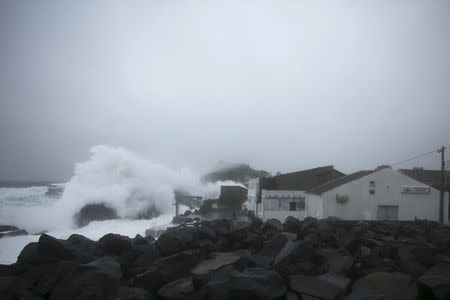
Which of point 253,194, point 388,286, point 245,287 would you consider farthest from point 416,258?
point 253,194

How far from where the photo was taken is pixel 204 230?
687 centimetres

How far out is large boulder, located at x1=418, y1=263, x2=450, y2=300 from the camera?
4.08 metres

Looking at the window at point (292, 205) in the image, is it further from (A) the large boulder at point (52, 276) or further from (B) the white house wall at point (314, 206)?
(A) the large boulder at point (52, 276)

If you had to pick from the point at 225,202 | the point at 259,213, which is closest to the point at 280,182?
the point at 259,213

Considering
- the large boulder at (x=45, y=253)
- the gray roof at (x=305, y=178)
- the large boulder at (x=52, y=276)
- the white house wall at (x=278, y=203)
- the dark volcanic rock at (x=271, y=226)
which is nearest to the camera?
the large boulder at (x=52, y=276)

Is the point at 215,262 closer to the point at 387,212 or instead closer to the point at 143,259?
the point at 143,259

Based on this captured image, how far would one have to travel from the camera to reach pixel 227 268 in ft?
16.0

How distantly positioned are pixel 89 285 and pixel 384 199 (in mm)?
22971

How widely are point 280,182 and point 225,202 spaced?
12706 millimetres

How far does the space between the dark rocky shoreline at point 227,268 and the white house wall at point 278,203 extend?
2061cm

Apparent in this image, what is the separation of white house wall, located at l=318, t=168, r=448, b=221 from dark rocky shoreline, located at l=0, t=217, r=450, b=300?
1601 cm

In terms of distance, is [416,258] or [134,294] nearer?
[134,294]

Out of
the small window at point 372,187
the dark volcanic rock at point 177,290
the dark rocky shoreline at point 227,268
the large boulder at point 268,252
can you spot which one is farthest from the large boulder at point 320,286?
the small window at point 372,187

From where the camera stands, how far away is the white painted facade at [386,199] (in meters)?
22.8
